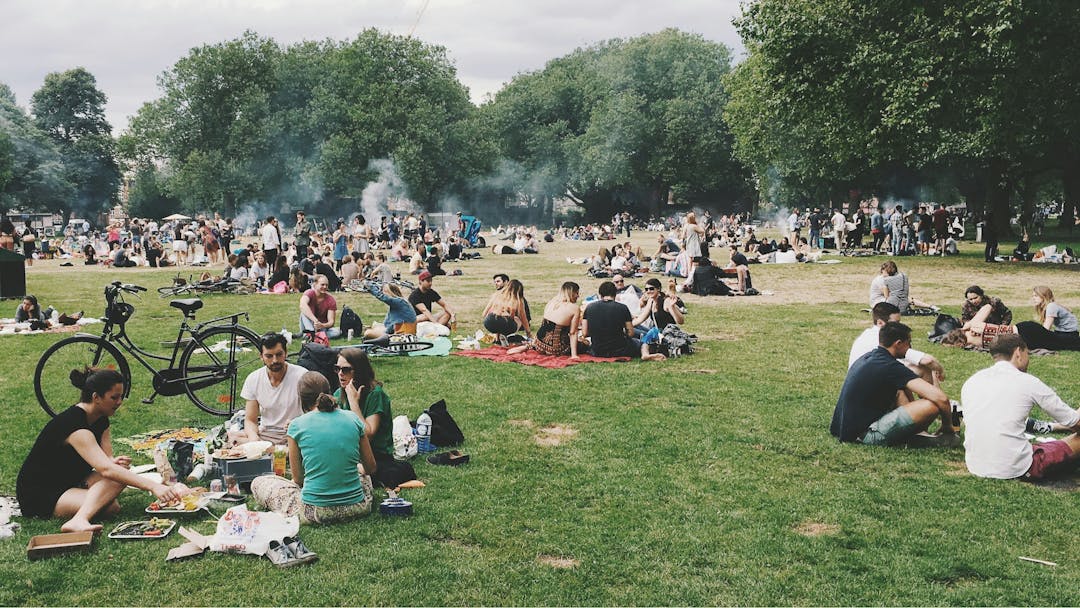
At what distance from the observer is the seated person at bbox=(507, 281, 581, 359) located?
1270 cm

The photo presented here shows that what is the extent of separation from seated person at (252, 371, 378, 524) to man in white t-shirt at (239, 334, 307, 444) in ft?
3.78

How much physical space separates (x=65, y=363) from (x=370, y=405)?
4280 millimetres

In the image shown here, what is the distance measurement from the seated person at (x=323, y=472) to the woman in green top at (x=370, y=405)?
0.65 metres

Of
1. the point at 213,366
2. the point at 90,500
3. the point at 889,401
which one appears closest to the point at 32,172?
the point at 213,366

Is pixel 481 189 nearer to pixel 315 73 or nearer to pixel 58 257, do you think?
pixel 315 73

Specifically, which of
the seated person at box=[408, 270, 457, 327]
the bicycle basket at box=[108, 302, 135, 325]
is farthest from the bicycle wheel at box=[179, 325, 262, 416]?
the seated person at box=[408, 270, 457, 327]

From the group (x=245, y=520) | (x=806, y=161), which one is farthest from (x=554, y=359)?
(x=806, y=161)

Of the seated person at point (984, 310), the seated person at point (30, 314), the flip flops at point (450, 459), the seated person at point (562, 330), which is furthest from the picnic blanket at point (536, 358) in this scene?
the seated person at point (30, 314)

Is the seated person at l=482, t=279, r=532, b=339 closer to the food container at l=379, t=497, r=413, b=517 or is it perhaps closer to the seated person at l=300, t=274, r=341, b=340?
the seated person at l=300, t=274, r=341, b=340

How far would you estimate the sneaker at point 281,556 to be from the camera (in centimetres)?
543

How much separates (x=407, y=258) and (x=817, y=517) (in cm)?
2782

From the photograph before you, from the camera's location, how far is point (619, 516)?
6.33 meters

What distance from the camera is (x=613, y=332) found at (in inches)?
494

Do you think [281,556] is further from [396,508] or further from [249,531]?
[396,508]
